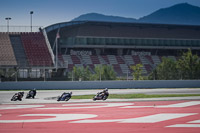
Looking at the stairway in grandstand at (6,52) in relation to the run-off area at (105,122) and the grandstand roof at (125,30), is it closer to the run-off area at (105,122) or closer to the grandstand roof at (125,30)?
the grandstand roof at (125,30)

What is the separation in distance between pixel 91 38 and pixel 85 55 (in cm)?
308

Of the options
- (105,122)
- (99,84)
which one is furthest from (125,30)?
(105,122)

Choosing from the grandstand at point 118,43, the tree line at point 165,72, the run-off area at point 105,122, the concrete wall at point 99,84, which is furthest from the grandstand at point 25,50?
the run-off area at point 105,122

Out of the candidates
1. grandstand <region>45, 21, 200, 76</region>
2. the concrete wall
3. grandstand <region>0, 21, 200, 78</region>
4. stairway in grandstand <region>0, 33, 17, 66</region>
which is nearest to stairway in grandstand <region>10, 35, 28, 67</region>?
grandstand <region>0, 21, 200, 78</region>

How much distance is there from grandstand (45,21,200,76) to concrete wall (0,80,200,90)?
21.2 metres

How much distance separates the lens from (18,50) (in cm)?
5941

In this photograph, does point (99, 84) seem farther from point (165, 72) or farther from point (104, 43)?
point (104, 43)

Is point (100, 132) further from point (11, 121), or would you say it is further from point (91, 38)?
point (91, 38)

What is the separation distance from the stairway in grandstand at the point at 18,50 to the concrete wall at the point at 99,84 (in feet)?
49.9

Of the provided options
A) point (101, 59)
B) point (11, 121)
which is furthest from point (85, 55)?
point (11, 121)

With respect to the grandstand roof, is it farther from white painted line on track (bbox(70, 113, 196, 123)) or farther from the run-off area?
white painted line on track (bbox(70, 113, 196, 123))

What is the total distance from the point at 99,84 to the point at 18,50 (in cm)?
2309

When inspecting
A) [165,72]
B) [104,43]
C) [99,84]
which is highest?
[104,43]

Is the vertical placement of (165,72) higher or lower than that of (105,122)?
higher
